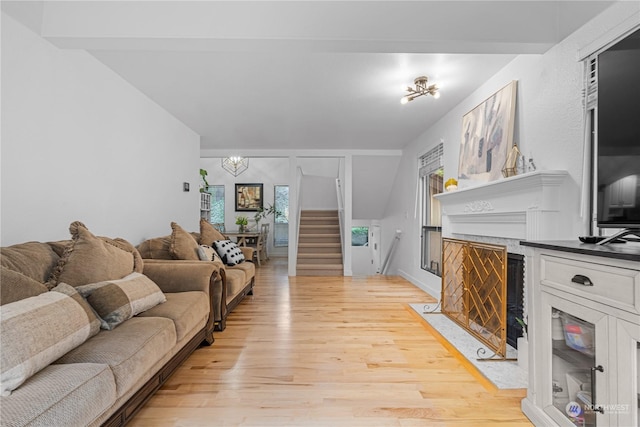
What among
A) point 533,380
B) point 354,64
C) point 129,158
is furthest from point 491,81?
point 129,158

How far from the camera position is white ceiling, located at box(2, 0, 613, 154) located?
7.32ft

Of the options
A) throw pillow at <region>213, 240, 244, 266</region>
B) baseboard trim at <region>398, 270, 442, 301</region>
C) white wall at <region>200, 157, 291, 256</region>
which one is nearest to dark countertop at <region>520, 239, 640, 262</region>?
baseboard trim at <region>398, 270, 442, 301</region>

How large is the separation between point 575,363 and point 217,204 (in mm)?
9228

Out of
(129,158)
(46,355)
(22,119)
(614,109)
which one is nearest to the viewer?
(46,355)

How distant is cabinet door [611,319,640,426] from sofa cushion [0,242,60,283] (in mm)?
2776

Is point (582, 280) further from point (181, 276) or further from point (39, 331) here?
point (181, 276)

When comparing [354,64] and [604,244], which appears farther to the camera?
[354,64]

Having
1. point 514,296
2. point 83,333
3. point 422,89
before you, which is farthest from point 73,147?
point 514,296

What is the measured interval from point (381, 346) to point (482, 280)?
3.44 feet

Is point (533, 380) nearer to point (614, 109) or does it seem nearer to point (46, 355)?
point (614, 109)

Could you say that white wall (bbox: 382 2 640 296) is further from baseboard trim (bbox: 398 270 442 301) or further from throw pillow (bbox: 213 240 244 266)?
throw pillow (bbox: 213 240 244 266)

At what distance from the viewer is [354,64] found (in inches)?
116

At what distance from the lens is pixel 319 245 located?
7.29 m

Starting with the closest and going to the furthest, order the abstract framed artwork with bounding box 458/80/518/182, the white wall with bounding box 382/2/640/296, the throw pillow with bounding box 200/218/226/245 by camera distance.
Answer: the white wall with bounding box 382/2/640/296 < the abstract framed artwork with bounding box 458/80/518/182 < the throw pillow with bounding box 200/218/226/245
